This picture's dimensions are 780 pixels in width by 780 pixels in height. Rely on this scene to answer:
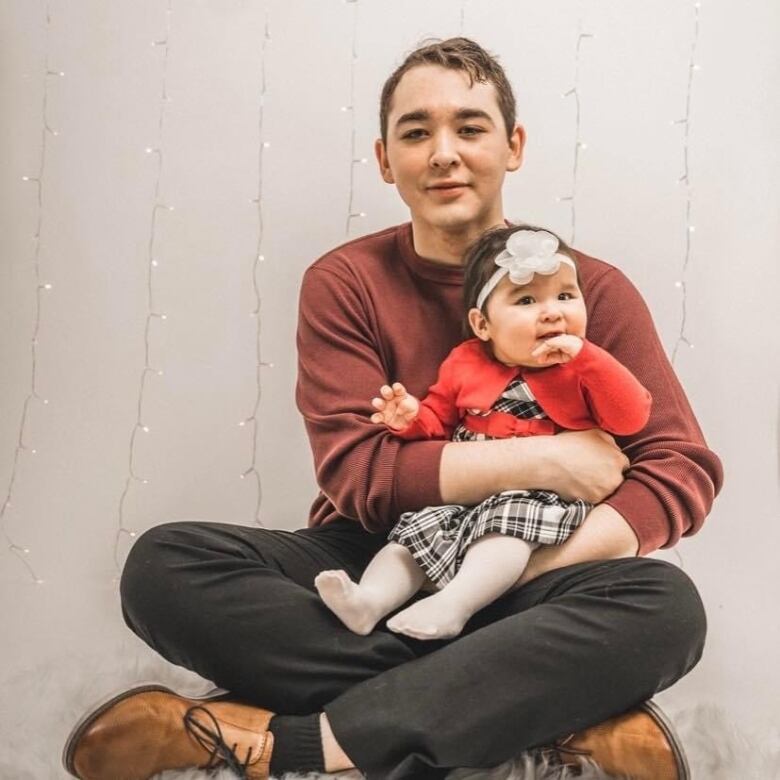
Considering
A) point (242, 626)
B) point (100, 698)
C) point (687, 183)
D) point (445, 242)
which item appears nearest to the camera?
point (242, 626)

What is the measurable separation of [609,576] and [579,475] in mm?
156

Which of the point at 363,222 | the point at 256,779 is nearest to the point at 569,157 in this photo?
the point at 363,222

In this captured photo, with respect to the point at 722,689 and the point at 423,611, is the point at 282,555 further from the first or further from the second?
the point at 722,689

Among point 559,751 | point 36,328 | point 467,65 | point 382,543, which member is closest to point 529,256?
point 467,65

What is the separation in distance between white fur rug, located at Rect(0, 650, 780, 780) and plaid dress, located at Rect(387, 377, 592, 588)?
264 mm

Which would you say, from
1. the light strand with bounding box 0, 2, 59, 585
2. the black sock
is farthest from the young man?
the light strand with bounding box 0, 2, 59, 585

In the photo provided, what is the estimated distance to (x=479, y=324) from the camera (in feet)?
5.24

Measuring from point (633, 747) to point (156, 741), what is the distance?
0.56 m

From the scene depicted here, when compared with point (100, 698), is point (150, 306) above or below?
above

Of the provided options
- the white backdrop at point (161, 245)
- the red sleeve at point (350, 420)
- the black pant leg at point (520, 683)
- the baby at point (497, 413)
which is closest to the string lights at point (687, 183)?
the white backdrop at point (161, 245)

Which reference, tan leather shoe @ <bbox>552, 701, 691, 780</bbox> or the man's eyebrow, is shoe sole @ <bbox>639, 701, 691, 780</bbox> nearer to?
tan leather shoe @ <bbox>552, 701, 691, 780</bbox>

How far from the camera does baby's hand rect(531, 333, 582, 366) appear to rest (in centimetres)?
149

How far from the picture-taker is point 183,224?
212cm

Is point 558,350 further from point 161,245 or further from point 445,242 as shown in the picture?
point 161,245
